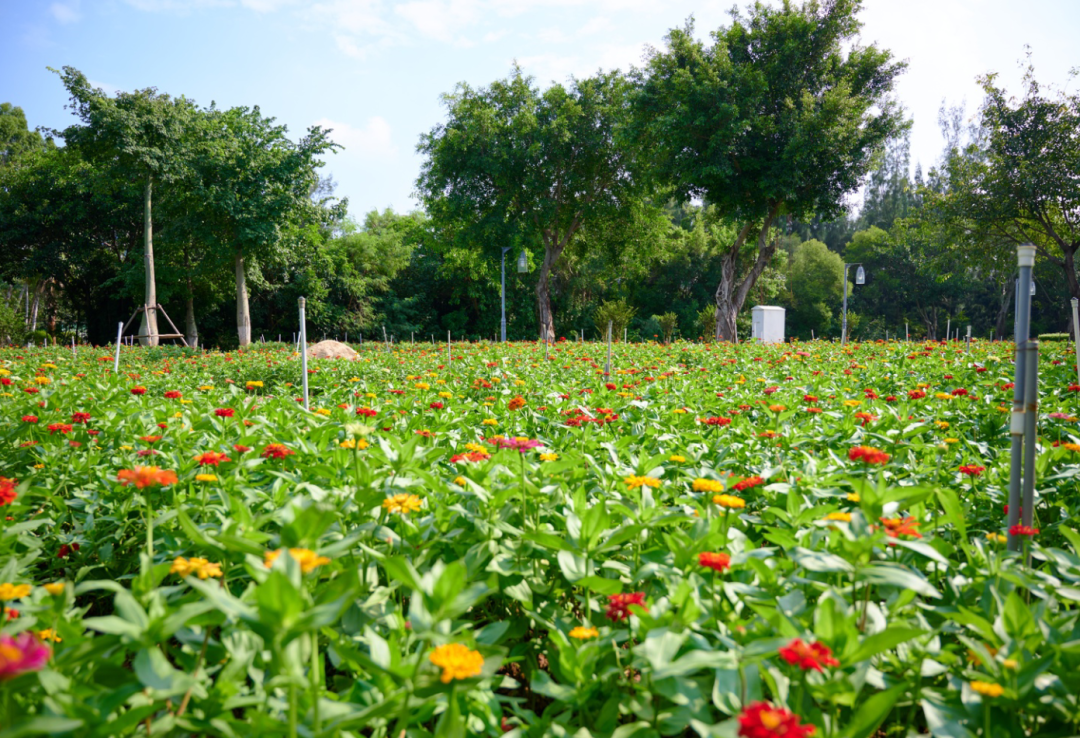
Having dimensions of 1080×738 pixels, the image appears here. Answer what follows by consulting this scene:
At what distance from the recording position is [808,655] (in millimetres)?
1174

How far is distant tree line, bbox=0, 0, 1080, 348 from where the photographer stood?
19172 millimetres

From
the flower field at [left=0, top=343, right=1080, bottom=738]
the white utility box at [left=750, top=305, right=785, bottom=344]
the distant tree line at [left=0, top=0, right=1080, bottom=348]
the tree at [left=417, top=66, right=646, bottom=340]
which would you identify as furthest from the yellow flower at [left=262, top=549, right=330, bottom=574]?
the white utility box at [left=750, top=305, right=785, bottom=344]

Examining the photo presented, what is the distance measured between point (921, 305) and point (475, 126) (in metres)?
37.6

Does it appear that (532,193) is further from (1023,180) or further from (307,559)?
(307,559)

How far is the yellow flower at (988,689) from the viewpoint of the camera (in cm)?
124

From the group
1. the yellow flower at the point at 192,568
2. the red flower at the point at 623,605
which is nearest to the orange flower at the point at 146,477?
the yellow flower at the point at 192,568

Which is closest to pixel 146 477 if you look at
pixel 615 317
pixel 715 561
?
pixel 715 561

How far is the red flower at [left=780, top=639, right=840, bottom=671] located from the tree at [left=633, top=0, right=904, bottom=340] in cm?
1874

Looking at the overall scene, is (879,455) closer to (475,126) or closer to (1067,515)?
(1067,515)

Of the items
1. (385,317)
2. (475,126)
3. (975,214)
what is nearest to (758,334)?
(975,214)

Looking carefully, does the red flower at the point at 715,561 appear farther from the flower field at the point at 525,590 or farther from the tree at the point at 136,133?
the tree at the point at 136,133

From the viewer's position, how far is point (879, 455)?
1.95 metres

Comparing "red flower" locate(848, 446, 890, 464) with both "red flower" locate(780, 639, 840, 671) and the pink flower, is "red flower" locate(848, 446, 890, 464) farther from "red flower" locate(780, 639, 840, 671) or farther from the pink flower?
the pink flower

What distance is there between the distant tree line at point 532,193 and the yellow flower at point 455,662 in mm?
18940
